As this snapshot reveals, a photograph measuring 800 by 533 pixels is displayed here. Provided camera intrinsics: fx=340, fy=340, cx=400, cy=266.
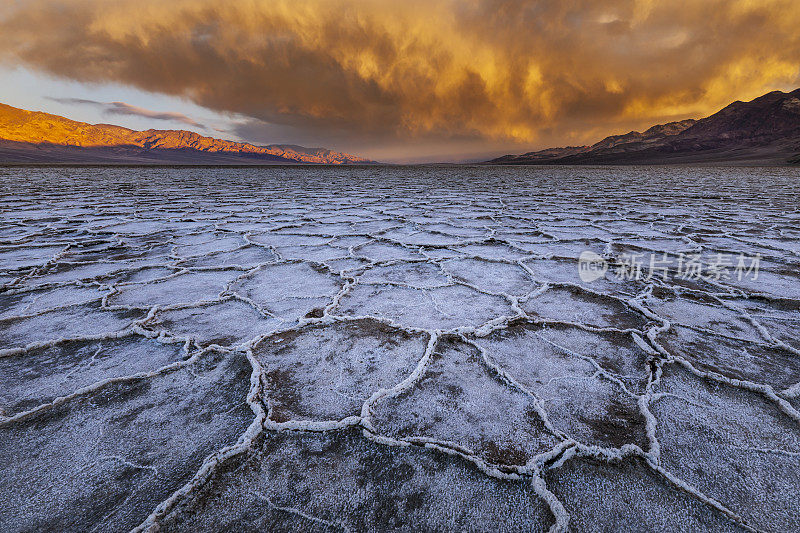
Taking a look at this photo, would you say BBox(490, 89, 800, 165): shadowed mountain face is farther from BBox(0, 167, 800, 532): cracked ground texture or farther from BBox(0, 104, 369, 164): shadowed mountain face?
BBox(0, 104, 369, 164): shadowed mountain face

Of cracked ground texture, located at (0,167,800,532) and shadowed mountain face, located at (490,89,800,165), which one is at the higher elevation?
shadowed mountain face, located at (490,89,800,165)

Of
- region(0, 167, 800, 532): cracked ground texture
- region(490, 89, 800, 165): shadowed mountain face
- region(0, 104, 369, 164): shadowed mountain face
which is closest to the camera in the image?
region(0, 167, 800, 532): cracked ground texture

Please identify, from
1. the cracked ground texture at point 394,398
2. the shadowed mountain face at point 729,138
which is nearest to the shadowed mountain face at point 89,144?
the cracked ground texture at point 394,398

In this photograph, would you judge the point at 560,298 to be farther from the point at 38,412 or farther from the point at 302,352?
the point at 38,412

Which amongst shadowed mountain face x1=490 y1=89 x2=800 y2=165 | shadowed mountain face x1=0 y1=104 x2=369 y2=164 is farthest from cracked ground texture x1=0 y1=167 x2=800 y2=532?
shadowed mountain face x1=0 y1=104 x2=369 y2=164

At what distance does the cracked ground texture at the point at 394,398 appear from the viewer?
2.05 feet

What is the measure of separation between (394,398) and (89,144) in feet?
462

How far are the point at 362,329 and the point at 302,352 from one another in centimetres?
24

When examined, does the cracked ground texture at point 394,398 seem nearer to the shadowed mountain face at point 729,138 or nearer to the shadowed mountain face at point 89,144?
the shadowed mountain face at point 729,138

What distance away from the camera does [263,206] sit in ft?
16.0

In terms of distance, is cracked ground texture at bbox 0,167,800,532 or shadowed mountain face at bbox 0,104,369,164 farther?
shadowed mountain face at bbox 0,104,369,164

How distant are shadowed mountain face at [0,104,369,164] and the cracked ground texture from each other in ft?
271

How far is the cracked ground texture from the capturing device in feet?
2.05

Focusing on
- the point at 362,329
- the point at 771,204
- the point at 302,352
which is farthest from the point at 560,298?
the point at 771,204
